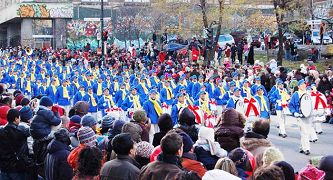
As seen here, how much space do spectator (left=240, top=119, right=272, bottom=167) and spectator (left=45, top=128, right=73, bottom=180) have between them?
2.26 m

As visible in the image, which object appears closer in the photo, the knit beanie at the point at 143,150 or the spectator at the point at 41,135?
the knit beanie at the point at 143,150

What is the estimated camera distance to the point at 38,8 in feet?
175

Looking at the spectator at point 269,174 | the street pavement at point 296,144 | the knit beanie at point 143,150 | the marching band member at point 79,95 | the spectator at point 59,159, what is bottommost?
the street pavement at point 296,144

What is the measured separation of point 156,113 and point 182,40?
26942mm

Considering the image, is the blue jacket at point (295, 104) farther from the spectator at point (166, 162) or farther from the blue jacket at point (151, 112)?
the spectator at point (166, 162)

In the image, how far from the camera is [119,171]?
627 centimetres

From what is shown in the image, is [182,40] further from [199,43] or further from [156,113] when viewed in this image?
[156,113]

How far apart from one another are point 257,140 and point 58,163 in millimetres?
2543

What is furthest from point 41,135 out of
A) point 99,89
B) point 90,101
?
point 99,89

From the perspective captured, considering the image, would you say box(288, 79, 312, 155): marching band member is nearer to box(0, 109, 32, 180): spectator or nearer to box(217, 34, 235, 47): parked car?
box(0, 109, 32, 180): spectator

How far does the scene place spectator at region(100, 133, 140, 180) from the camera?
20.6 feet

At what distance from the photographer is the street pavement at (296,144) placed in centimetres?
1379

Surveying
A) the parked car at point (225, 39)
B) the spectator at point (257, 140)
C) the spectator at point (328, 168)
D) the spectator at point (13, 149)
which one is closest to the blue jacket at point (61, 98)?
the spectator at point (13, 149)

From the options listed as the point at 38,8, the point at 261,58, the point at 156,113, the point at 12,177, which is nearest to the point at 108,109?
the point at 156,113
